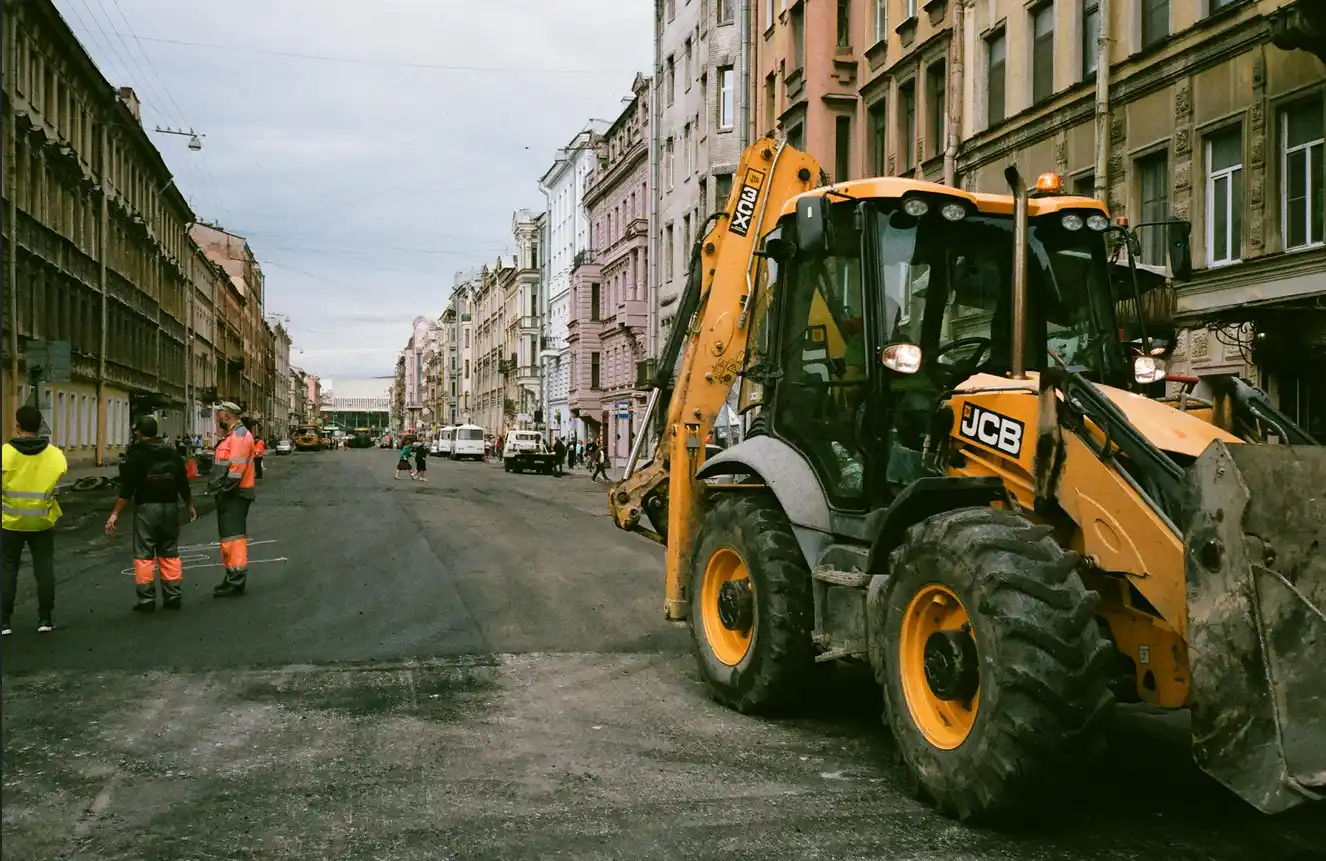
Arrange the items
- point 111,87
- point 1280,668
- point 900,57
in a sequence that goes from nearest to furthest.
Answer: point 1280,668
point 900,57
point 111,87

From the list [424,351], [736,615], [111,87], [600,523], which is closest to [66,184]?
[111,87]

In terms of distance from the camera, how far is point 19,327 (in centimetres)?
3566

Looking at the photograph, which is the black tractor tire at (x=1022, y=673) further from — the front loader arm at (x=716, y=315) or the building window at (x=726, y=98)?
the building window at (x=726, y=98)

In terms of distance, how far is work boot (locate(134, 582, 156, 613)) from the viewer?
35.9ft

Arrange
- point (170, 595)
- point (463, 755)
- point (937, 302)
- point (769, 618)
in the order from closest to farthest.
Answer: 1. point (463, 755)
2. point (937, 302)
3. point (769, 618)
4. point (170, 595)

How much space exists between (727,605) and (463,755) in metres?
1.92

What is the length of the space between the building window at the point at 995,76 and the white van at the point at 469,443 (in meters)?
56.5

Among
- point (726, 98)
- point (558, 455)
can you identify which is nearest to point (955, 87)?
point (726, 98)

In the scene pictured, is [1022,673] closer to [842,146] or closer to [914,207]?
[914,207]

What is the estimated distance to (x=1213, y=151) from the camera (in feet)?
60.4

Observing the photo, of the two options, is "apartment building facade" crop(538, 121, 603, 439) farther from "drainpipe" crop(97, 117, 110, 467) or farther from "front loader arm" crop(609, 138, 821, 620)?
"front loader arm" crop(609, 138, 821, 620)

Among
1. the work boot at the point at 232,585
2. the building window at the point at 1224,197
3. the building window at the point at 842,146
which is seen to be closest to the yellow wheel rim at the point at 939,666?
the work boot at the point at 232,585

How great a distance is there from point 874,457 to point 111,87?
1991 inches

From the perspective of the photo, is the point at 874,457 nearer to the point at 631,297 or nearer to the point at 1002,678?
the point at 1002,678
